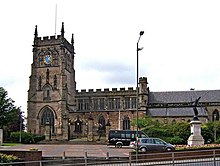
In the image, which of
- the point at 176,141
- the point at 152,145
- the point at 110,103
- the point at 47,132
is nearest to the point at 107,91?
the point at 110,103

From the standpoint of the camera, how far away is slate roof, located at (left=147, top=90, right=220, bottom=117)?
254 ft

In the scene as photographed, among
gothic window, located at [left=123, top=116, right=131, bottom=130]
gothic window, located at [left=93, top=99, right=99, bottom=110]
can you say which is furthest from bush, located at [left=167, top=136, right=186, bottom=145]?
gothic window, located at [left=93, top=99, right=99, bottom=110]

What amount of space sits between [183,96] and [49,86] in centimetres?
2897

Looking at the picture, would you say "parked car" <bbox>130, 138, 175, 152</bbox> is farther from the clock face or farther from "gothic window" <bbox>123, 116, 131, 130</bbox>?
the clock face

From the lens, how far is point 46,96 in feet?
276

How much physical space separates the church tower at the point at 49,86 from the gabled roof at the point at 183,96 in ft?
62.4

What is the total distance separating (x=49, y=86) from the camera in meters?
84.1

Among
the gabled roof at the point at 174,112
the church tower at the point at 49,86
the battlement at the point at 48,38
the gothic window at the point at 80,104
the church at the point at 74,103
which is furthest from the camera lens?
the gothic window at the point at 80,104

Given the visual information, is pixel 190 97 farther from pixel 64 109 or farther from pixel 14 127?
pixel 14 127

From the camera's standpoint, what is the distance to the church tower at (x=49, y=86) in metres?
81.9

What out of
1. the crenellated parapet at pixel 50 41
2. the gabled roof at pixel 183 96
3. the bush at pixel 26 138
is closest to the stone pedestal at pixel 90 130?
the bush at pixel 26 138

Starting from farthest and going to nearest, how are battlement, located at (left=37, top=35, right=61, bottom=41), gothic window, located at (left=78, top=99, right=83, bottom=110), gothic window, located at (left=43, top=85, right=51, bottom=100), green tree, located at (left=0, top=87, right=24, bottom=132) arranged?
gothic window, located at (left=78, top=99, right=83, bottom=110)
battlement, located at (left=37, top=35, right=61, bottom=41)
gothic window, located at (left=43, top=85, right=51, bottom=100)
green tree, located at (left=0, top=87, right=24, bottom=132)

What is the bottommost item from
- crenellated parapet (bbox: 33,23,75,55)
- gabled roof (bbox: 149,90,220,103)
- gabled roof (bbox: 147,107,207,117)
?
gabled roof (bbox: 147,107,207,117)

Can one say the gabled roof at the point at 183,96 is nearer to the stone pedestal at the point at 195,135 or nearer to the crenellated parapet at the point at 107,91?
the crenellated parapet at the point at 107,91
